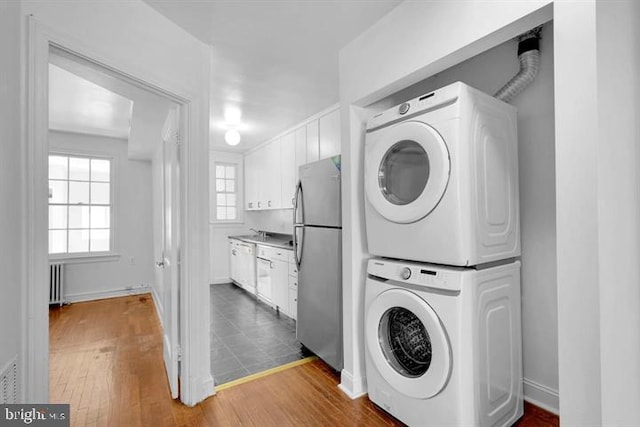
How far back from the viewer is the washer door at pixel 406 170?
5.03ft

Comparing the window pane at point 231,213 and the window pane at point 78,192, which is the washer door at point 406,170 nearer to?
the window pane at point 231,213

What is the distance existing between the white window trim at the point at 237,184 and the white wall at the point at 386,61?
12.9 feet

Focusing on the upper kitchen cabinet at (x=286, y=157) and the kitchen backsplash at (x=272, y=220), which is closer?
the upper kitchen cabinet at (x=286, y=157)

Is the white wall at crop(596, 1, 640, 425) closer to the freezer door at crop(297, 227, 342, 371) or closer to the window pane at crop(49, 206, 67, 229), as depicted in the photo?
the freezer door at crop(297, 227, 342, 371)

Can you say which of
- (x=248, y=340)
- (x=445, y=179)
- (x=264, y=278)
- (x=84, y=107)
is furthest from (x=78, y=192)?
(x=445, y=179)

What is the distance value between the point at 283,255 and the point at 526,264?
2507 mm

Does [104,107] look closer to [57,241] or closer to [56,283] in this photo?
[57,241]

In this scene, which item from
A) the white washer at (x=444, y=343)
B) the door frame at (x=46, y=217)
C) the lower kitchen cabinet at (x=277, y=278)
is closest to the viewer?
the door frame at (x=46, y=217)

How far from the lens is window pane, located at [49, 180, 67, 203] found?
173 inches

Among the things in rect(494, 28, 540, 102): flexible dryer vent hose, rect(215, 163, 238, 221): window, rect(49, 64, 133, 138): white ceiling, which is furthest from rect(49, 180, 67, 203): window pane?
rect(494, 28, 540, 102): flexible dryer vent hose

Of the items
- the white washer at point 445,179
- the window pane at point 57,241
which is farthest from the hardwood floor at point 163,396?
the window pane at point 57,241

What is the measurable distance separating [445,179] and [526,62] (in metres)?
1.04

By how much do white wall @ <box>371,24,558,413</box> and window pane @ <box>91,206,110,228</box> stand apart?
17.8ft

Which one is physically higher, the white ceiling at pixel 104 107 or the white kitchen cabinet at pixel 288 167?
the white ceiling at pixel 104 107
